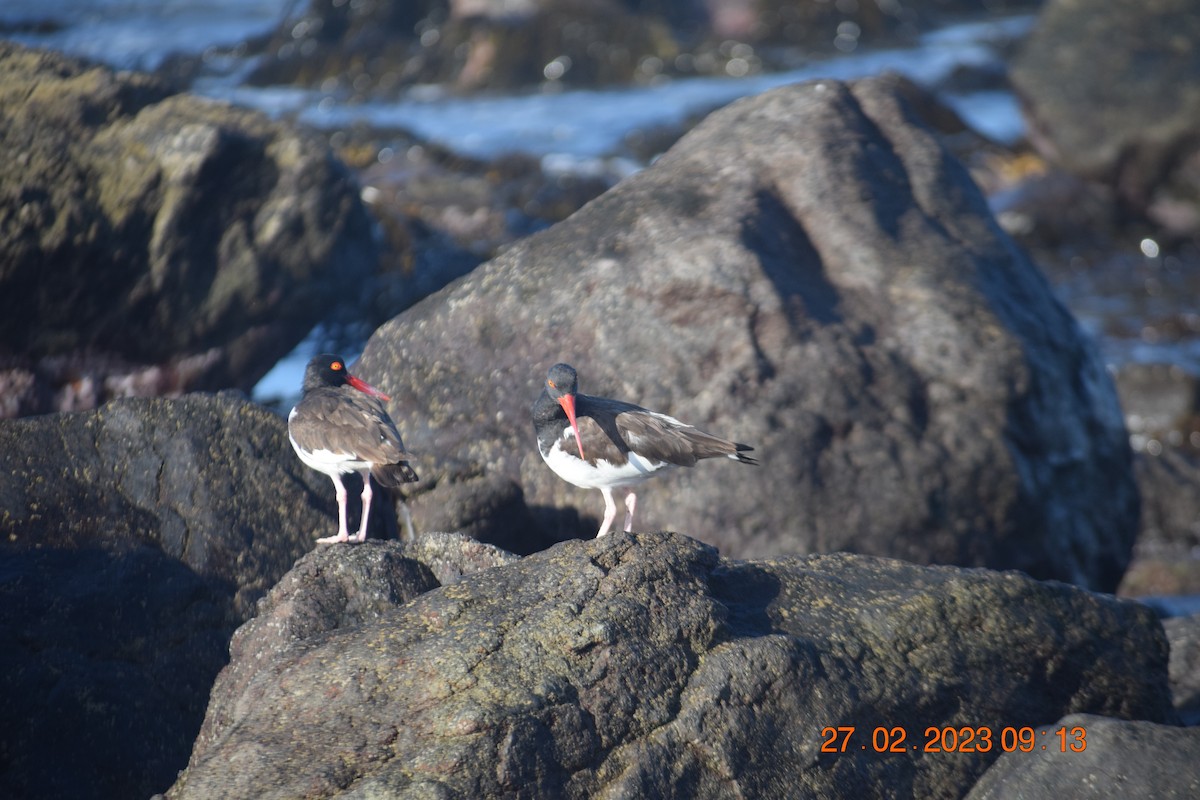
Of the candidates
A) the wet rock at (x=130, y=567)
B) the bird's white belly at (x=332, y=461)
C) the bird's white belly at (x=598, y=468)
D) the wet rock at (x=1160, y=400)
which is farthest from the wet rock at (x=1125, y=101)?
the bird's white belly at (x=332, y=461)

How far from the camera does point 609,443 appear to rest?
17.1 feet

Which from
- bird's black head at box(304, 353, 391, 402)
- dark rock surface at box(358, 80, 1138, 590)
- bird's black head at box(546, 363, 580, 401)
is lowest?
dark rock surface at box(358, 80, 1138, 590)

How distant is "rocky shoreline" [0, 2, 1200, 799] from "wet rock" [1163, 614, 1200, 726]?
0.03m

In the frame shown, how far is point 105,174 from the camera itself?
7.96 meters

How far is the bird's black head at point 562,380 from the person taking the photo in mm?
5188

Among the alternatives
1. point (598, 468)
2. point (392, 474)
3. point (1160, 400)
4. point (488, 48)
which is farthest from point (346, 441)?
point (488, 48)

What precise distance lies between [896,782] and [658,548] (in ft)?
4.31

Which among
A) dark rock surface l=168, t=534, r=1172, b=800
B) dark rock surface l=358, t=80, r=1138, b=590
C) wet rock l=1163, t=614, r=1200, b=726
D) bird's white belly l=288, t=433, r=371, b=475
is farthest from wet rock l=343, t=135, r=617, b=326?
wet rock l=1163, t=614, r=1200, b=726

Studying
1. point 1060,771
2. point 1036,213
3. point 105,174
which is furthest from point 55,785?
point 1036,213

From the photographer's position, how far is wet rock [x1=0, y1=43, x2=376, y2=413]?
7.66 m

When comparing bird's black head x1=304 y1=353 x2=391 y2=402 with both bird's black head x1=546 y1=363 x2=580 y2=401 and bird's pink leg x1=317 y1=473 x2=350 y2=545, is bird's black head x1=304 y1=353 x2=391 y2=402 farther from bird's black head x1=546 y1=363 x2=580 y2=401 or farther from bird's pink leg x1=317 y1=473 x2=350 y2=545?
bird's black head x1=546 y1=363 x2=580 y2=401

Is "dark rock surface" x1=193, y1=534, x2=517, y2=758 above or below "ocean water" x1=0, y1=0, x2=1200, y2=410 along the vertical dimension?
above

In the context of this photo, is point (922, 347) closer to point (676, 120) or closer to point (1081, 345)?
point (1081, 345)
